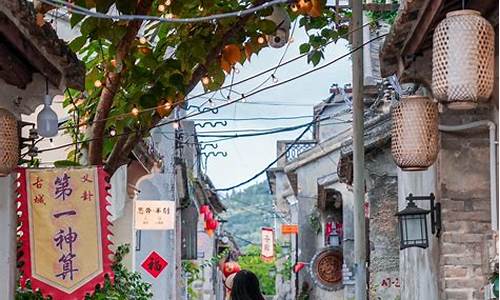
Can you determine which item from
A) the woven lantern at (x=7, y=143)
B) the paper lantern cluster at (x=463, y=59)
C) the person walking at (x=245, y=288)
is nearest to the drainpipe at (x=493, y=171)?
the paper lantern cluster at (x=463, y=59)

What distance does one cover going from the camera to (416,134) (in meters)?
7.95

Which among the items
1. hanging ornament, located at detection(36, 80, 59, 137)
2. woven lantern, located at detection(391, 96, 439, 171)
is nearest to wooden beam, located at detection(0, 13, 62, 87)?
hanging ornament, located at detection(36, 80, 59, 137)

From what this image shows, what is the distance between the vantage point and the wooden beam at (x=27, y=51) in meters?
7.51

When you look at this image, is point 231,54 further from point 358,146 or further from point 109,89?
point 358,146

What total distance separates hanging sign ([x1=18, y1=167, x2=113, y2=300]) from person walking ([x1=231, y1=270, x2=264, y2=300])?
5.19 ft

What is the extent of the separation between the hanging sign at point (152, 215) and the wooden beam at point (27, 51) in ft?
29.1

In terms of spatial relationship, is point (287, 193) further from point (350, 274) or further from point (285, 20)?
point (285, 20)

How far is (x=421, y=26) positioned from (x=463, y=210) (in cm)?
176

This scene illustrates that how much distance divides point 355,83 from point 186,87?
204cm

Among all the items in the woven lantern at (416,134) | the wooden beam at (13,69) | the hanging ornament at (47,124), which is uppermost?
the wooden beam at (13,69)

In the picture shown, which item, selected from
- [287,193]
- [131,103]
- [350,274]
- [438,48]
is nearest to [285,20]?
[131,103]

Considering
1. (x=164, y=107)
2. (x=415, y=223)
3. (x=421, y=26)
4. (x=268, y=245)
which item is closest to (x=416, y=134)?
(x=421, y=26)

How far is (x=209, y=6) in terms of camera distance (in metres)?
9.91

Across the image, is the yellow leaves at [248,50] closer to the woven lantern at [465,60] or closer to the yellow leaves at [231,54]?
the yellow leaves at [231,54]
